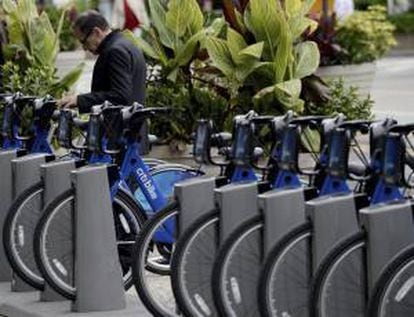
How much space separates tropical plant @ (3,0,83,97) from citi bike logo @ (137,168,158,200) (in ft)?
14.2

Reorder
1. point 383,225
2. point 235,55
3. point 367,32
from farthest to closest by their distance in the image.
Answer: point 367,32, point 235,55, point 383,225

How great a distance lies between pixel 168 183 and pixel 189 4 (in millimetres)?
3023

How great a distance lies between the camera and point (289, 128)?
24.9 feet

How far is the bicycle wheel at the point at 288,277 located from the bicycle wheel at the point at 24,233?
2299 millimetres

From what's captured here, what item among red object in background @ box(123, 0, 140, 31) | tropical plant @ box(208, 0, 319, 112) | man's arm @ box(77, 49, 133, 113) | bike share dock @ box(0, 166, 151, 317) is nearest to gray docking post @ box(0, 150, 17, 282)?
man's arm @ box(77, 49, 133, 113)

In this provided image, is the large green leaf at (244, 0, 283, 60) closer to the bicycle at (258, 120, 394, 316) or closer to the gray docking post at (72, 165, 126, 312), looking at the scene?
the gray docking post at (72, 165, 126, 312)

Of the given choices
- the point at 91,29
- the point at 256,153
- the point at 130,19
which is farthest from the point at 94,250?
the point at 130,19

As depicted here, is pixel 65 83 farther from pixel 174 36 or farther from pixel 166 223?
pixel 166 223

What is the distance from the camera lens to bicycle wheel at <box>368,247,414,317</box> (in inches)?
252

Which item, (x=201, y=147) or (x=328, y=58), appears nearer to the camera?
(x=201, y=147)

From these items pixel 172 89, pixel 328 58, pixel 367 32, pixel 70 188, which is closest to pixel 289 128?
pixel 70 188

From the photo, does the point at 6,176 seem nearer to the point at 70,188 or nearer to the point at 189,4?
the point at 70,188

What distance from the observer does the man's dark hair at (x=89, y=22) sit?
10.1 meters

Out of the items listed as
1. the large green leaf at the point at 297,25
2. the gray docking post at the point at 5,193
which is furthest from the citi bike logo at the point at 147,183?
the large green leaf at the point at 297,25
